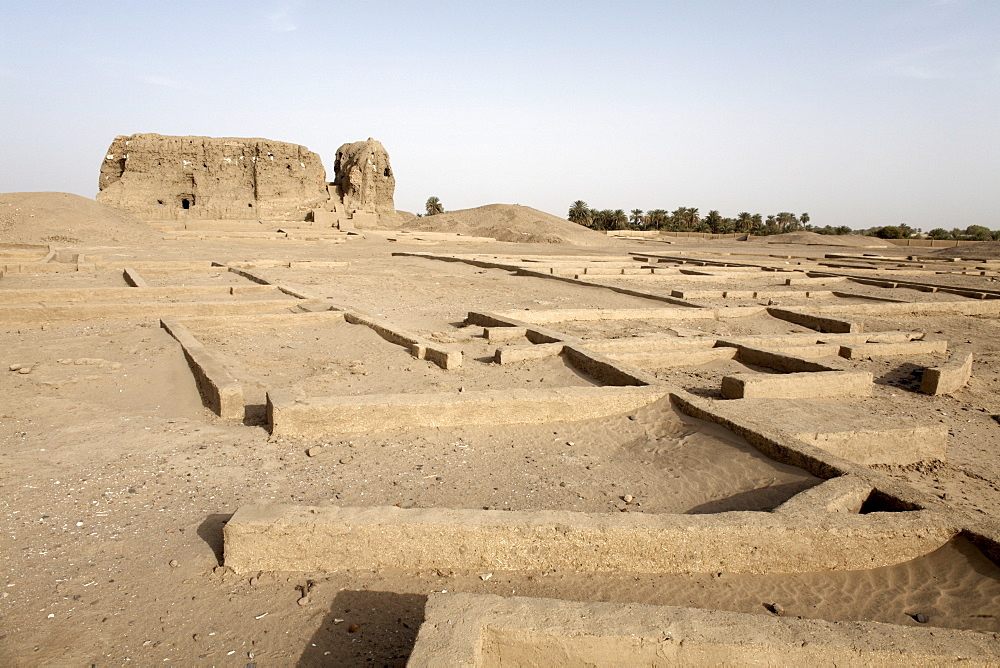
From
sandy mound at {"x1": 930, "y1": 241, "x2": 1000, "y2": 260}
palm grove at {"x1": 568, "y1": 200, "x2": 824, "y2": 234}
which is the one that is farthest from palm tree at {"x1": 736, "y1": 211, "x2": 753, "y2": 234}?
sandy mound at {"x1": 930, "y1": 241, "x2": 1000, "y2": 260}

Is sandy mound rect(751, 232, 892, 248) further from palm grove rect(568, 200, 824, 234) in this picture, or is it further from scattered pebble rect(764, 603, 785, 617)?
scattered pebble rect(764, 603, 785, 617)

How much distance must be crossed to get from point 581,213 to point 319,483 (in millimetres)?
51367

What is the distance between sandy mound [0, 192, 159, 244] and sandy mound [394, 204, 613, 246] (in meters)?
16.3

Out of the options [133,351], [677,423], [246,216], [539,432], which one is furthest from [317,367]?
[246,216]

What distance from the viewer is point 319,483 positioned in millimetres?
3520

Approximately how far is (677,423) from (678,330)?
400 cm

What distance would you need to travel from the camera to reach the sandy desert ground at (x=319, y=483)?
7.64 ft

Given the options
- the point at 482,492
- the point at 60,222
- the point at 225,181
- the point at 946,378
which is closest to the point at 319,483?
the point at 482,492

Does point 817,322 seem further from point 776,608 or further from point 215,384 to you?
point 215,384

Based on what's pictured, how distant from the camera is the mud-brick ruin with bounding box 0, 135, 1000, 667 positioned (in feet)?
7.06

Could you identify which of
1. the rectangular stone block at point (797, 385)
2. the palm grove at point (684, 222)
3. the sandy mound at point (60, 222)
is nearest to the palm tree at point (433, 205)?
the palm grove at point (684, 222)

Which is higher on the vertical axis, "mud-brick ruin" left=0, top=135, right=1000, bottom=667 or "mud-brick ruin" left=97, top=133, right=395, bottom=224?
"mud-brick ruin" left=97, top=133, right=395, bottom=224

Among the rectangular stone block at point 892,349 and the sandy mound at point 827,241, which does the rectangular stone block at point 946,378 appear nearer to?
the rectangular stone block at point 892,349

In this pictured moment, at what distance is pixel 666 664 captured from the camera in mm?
2002
